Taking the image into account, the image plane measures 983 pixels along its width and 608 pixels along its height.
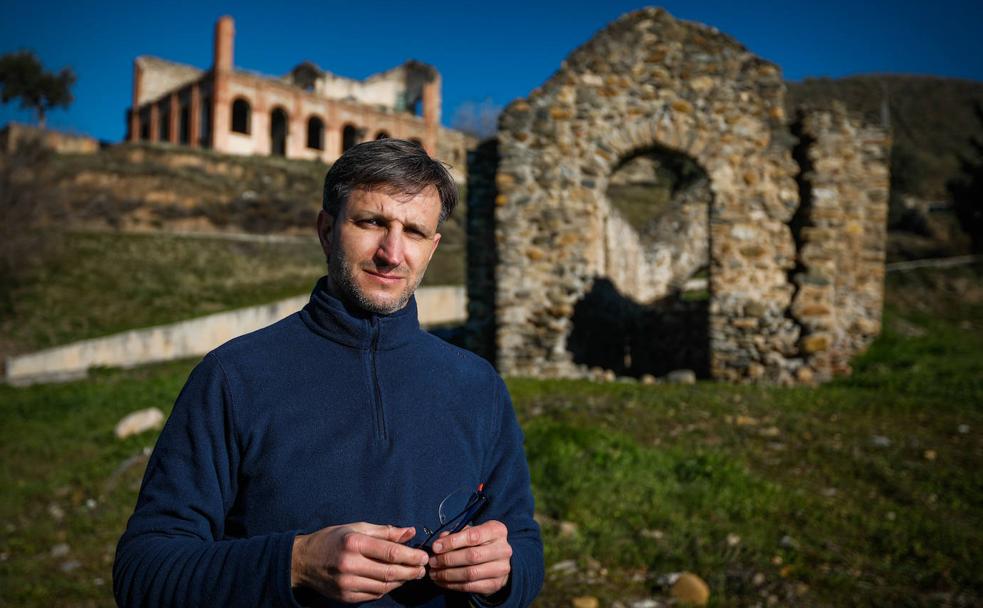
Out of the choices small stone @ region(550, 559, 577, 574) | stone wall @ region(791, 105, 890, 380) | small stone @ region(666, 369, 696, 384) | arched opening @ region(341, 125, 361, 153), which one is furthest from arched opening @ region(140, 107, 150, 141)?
small stone @ region(550, 559, 577, 574)

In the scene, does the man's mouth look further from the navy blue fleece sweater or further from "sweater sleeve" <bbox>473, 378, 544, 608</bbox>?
"sweater sleeve" <bbox>473, 378, 544, 608</bbox>

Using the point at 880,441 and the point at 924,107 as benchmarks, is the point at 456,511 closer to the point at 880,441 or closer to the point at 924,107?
the point at 880,441

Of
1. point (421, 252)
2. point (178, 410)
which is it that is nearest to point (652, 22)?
point (421, 252)

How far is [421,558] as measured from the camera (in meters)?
1.50

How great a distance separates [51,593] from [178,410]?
157 inches

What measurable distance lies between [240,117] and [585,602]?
40.2 m

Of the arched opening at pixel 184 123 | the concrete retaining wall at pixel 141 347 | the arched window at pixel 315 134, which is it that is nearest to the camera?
the concrete retaining wall at pixel 141 347

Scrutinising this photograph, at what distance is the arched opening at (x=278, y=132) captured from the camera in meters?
39.1

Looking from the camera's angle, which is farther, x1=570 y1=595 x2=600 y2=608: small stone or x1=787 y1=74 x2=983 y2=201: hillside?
x1=787 y1=74 x2=983 y2=201: hillside

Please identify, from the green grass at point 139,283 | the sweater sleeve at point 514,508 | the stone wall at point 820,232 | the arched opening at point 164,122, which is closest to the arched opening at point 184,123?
the arched opening at point 164,122

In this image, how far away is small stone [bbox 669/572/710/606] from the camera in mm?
3771

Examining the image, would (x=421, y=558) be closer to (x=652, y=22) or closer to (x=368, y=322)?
(x=368, y=322)

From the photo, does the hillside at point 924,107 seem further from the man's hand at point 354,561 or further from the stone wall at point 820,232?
the man's hand at point 354,561

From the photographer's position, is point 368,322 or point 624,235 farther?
point 624,235
